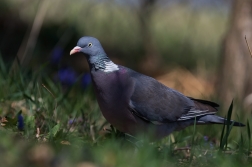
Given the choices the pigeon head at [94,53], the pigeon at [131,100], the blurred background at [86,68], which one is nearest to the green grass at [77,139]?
the blurred background at [86,68]

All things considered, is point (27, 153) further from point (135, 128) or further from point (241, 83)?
point (241, 83)

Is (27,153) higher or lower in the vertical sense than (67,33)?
lower

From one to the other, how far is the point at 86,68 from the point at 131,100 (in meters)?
A: 4.71

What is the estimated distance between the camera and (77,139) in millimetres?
3982

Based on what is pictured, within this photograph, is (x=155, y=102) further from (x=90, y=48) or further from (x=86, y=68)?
(x=86, y=68)

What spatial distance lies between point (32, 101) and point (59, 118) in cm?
25

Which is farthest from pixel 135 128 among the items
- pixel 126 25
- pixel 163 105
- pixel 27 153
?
pixel 126 25

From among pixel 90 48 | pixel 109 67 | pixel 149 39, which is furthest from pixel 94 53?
pixel 149 39

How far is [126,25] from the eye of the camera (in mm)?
11414

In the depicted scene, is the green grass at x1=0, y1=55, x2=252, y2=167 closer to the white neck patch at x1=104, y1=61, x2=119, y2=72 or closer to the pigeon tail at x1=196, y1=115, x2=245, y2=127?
the pigeon tail at x1=196, y1=115, x2=245, y2=127

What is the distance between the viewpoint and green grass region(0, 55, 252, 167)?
119 inches

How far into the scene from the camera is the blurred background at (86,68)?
12.9 ft

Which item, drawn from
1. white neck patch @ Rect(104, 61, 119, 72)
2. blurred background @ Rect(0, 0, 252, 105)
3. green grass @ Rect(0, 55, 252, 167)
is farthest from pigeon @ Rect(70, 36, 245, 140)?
blurred background @ Rect(0, 0, 252, 105)

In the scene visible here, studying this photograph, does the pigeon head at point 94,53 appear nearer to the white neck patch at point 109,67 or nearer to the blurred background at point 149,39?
the white neck patch at point 109,67
